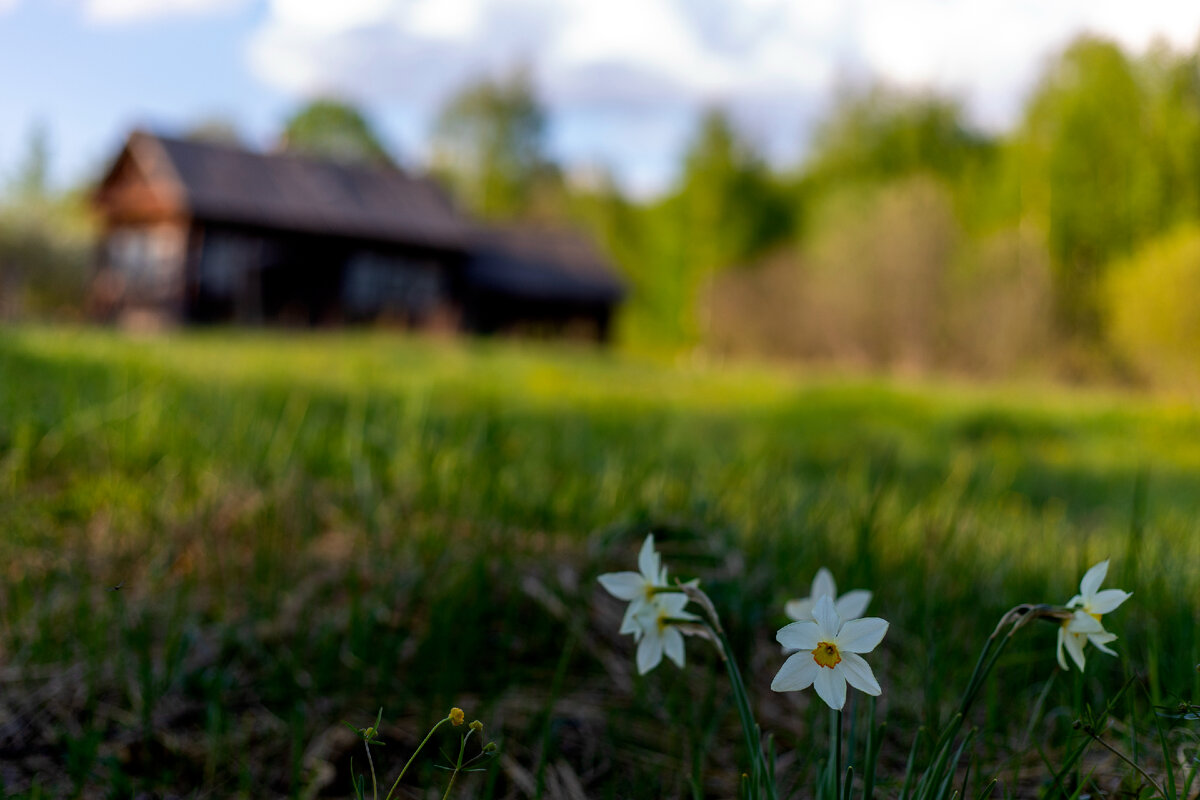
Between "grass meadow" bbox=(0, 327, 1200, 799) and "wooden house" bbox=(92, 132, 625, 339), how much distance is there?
1622 cm

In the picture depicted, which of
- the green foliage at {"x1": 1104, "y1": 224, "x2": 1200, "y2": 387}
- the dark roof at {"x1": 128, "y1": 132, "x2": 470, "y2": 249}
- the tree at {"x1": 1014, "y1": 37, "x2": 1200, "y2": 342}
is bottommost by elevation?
the green foliage at {"x1": 1104, "y1": 224, "x2": 1200, "y2": 387}

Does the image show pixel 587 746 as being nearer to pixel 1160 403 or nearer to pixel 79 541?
pixel 79 541

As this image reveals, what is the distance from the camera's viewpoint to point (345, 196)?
21.3m

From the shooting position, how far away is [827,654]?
0.71 m

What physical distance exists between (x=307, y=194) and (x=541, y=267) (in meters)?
6.50

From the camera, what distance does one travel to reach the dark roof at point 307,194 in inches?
773

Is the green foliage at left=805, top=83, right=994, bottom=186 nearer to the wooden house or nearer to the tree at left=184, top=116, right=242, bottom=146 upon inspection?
the wooden house

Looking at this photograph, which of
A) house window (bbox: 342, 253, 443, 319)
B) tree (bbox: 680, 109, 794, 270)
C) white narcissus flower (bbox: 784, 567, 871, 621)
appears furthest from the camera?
tree (bbox: 680, 109, 794, 270)

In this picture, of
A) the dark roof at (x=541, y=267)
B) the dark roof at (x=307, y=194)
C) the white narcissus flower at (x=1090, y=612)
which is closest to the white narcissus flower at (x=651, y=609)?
the white narcissus flower at (x=1090, y=612)

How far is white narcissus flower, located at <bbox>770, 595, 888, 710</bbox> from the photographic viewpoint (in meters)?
0.69

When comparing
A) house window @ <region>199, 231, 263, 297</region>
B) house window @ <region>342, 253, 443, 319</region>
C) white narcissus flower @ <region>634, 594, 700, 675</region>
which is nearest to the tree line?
white narcissus flower @ <region>634, 594, 700, 675</region>

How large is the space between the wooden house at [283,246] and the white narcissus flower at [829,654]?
59.5ft

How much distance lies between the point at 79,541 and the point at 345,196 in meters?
20.5

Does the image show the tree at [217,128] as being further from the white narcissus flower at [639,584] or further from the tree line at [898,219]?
the white narcissus flower at [639,584]
